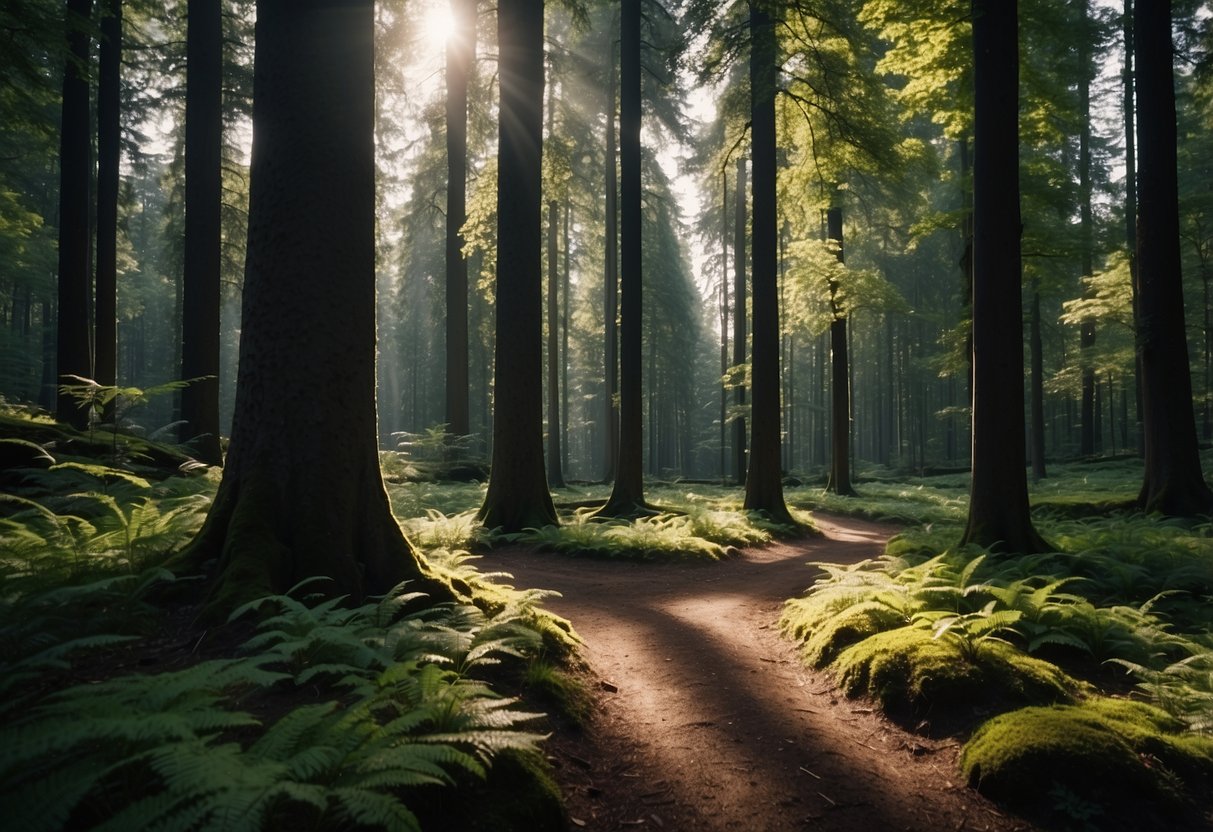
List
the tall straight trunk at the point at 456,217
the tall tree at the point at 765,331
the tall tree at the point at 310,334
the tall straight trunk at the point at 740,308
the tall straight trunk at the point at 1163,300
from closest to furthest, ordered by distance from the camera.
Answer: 1. the tall tree at the point at 310,334
2. the tall straight trunk at the point at 1163,300
3. the tall tree at the point at 765,331
4. the tall straight trunk at the point at 456,217
5. the tall straight trunk at the point at 740,308

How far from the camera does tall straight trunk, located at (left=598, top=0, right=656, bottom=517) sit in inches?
528

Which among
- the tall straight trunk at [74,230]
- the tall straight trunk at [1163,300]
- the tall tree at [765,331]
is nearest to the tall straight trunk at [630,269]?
the tall tree at [765,331]

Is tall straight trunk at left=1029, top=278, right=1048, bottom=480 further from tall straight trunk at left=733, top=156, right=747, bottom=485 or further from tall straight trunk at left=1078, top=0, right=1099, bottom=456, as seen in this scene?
tall straight trunk at left=733, top=156, right=747, bottom=485

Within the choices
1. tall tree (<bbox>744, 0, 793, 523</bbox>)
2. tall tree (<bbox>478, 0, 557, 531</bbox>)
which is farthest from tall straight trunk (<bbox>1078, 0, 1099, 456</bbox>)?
tall tree (<bbox>478, 0, 557, 531</bbox>)

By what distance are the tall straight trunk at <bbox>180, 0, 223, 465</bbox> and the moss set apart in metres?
12.2

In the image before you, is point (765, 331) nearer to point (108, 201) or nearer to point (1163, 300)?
point (1163, 300)

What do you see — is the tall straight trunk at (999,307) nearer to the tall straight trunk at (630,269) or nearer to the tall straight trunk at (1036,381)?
the tall straight trunk at (630,269)

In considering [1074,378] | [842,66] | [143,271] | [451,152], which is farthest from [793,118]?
[143,271]

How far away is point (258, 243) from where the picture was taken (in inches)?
183

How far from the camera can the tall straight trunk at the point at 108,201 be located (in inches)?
516

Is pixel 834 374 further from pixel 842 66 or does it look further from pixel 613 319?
pixel 842 66

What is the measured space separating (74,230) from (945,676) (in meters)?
16.4

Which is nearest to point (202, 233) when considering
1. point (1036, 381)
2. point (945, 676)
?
point (945, 676)

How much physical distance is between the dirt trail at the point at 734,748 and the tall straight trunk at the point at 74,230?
12288mm
